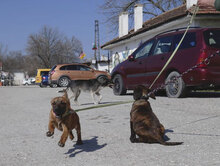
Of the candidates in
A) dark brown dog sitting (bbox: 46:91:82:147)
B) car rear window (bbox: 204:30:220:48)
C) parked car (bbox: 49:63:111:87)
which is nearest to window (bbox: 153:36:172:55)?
car rear window (bbox: 204:30:220:48)

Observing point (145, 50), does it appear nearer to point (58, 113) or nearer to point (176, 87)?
point (176, 87)

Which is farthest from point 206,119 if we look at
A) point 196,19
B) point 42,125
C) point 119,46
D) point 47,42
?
point 47,42

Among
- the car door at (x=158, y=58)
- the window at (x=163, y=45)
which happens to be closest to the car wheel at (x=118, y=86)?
the car door at (x=158, y=58)

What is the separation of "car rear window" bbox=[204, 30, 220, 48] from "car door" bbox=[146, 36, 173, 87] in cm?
123

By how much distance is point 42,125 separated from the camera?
548 centimetres

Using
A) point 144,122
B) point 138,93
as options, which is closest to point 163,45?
point 138,93

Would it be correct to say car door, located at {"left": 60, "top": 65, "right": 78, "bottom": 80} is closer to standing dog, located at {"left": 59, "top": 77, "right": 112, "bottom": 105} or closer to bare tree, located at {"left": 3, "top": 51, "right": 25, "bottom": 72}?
standing dog, located at {"left": 59, "top": 77, "right": 112, "bottom": 105}

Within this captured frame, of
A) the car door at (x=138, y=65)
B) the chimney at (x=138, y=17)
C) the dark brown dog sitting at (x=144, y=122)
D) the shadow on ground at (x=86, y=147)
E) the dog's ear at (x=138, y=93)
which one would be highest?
the chimney at (x=138, y=17)

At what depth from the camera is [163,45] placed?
9383 millimetres

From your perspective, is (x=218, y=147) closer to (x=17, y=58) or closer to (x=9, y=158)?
(x=9, y=158)

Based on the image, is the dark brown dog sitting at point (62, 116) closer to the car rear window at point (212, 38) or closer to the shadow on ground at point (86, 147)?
the shadow on ground at point (86, 147)

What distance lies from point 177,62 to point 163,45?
3.10ft

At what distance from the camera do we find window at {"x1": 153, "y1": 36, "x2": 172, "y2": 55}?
9.18m

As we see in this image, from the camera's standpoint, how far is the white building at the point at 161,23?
14.2m
